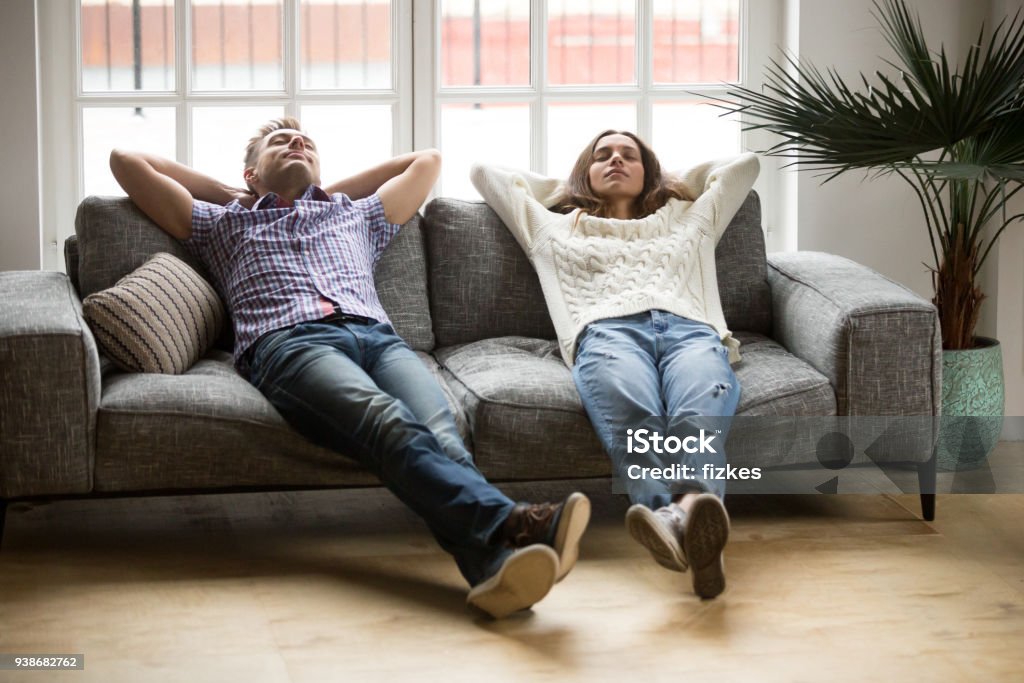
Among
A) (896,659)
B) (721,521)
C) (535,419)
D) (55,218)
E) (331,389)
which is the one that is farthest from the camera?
(55,218)

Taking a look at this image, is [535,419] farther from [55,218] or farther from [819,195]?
[55,218]

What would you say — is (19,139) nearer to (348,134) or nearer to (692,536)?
(348,134)

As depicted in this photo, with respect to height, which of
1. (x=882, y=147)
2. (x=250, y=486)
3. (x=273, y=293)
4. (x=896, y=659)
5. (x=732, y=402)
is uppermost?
(x=882, y=147)

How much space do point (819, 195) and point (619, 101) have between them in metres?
0.66

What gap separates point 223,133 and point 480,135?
0.76 m

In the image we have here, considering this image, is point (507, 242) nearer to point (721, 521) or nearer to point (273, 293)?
point (273, 293)

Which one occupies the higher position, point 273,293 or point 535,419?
point 273,293

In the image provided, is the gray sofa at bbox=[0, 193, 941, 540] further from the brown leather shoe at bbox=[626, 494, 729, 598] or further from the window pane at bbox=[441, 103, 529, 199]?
the window pane at bbox=[441, 103, 529, 199]

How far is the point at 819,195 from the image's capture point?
3.65m

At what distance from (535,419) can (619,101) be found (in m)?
1.49

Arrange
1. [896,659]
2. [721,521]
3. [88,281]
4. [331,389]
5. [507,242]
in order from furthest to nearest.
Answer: [507,242] < [88,281] < [331,389] < [721,521] < [896,659]

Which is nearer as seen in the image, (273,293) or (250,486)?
(250,486)

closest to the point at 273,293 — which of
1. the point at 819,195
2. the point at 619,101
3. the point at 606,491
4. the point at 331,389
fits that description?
the point at 331,389

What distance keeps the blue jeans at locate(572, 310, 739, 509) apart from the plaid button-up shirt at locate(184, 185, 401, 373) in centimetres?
54
